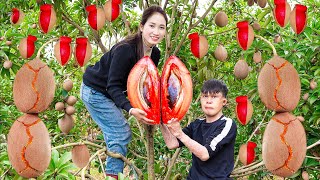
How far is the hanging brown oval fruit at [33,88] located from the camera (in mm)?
1144

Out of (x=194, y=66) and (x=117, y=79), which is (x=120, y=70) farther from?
(x=194, y=66)

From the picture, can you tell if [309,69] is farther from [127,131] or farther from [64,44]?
[64,44]

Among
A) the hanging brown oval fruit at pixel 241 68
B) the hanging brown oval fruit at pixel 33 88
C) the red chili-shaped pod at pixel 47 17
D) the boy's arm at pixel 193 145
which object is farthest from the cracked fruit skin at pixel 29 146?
the hanging brown oval fruit at pixel 241 68

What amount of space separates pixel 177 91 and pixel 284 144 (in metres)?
0.30

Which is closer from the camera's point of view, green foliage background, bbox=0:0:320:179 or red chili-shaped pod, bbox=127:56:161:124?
red chili-shaped pod, bbox=127:56:161:124

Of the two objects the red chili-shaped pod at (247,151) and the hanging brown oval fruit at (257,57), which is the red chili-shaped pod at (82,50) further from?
the hanging brown oval fruit at (257,57)

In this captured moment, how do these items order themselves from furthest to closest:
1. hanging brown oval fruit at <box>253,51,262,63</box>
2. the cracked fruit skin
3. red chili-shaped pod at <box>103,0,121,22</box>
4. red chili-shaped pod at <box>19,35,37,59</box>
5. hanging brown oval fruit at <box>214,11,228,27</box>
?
hanging brown oval fruit at <box>214,11,228,27</box> → hanging brown oval fruit at <box>253,51,262,63</box> → red chili-shaped pod at <box>103,0,121,22</box> → red chili-shaped pod at <box>19,35,37,59</box> → the cracked fruit skin

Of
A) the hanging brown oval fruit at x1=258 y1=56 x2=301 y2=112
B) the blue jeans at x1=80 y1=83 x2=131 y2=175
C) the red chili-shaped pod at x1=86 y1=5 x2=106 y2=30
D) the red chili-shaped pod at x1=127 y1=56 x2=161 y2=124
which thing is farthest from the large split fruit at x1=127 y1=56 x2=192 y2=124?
the blue jeans at x1=80 y1=83 x2=131 y2=175

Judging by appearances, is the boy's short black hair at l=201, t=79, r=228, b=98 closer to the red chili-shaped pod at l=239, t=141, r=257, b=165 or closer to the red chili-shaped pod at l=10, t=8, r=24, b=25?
the red chili-shaped pod at l=239, t=141, r=257, b=165

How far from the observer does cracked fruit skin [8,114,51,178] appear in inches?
44.8

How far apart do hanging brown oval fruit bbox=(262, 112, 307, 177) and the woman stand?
449 millimetres

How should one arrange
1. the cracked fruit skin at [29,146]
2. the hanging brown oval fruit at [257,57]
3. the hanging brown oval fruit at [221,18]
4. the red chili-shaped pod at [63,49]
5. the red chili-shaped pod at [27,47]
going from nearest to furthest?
the cracked fruit skin at [29,146] < the red chili-shaped pod at [63,49] < the red chili-shaped pod at [27,47] < the hanging brown oval fruit at [257,57] < the hanging brown oval fruit at [221,18]

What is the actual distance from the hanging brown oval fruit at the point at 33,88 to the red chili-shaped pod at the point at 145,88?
20 centimetres

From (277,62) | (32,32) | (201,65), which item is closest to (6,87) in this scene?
(32,32)
